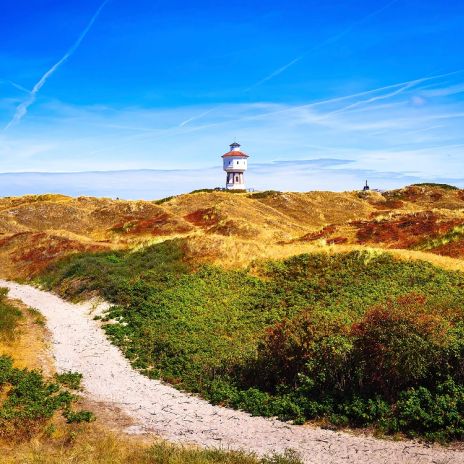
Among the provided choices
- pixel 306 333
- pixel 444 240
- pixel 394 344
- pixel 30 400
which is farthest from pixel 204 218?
pixel 394 344

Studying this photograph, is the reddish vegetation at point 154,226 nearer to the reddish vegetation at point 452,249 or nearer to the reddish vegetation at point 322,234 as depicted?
the reddish vegetation at point 322,234

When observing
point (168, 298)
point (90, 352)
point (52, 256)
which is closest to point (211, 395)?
point (90, 352)

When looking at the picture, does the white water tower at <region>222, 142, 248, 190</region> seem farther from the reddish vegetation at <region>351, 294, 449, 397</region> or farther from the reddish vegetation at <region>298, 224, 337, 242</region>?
the reddish vegetation at <region>351, 294, 449, 397</region>

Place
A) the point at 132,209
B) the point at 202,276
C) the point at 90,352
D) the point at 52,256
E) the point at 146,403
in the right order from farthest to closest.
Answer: the point at 132,209 < the point at 52,256 < the point at 202,276 < the point at 90,352 < the point at 146,403

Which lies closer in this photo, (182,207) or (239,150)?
(182,207)

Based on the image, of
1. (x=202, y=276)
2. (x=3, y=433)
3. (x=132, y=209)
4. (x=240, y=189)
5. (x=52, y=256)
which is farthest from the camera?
(x=240, y=189)

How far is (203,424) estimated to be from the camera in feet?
54.7

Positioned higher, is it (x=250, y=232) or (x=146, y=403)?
(x=250, y=232)

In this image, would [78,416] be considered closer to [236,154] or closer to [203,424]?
[203,424]

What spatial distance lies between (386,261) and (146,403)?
20586 millimetres

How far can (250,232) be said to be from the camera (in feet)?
209

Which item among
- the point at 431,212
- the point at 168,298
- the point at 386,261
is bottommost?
the point at 168,298

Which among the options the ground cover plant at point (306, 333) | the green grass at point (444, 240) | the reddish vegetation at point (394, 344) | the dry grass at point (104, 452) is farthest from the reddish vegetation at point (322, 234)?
the dry grass at point (104, 452)

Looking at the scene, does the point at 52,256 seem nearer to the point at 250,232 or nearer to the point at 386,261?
the point at 250,232
